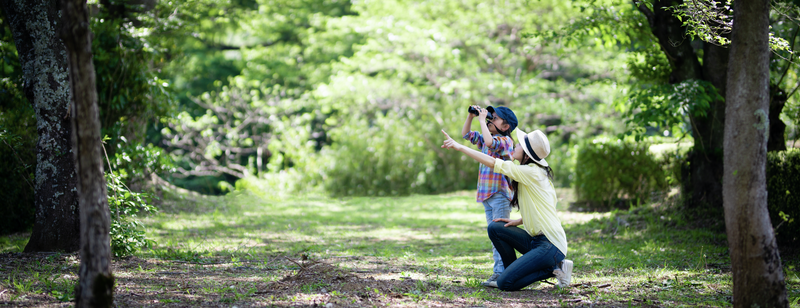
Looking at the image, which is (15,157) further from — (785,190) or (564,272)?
(785,190)

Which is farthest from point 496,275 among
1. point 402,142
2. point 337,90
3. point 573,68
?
point 573,68

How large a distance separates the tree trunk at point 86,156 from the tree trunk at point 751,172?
12.2 ft

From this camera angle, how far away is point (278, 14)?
18234 mm

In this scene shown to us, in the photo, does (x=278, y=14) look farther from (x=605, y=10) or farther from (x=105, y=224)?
(x=105, y=224)

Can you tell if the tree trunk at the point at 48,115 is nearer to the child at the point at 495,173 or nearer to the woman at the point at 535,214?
the woman at the point at 535,214

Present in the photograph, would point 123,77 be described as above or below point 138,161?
above

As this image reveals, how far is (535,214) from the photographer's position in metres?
4.39

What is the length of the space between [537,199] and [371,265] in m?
1.93

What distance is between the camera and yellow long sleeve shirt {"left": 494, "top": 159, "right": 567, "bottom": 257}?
429 cm

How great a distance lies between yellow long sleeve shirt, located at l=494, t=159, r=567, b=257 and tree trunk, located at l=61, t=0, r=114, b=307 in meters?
2.71

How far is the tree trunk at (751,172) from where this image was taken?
3381 millimetres

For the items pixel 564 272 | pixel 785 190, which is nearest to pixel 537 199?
pixel 564 272

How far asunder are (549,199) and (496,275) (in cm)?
81

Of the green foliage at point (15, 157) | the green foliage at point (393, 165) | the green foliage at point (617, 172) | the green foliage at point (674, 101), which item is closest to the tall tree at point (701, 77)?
the green foliage at point (674, 101)
